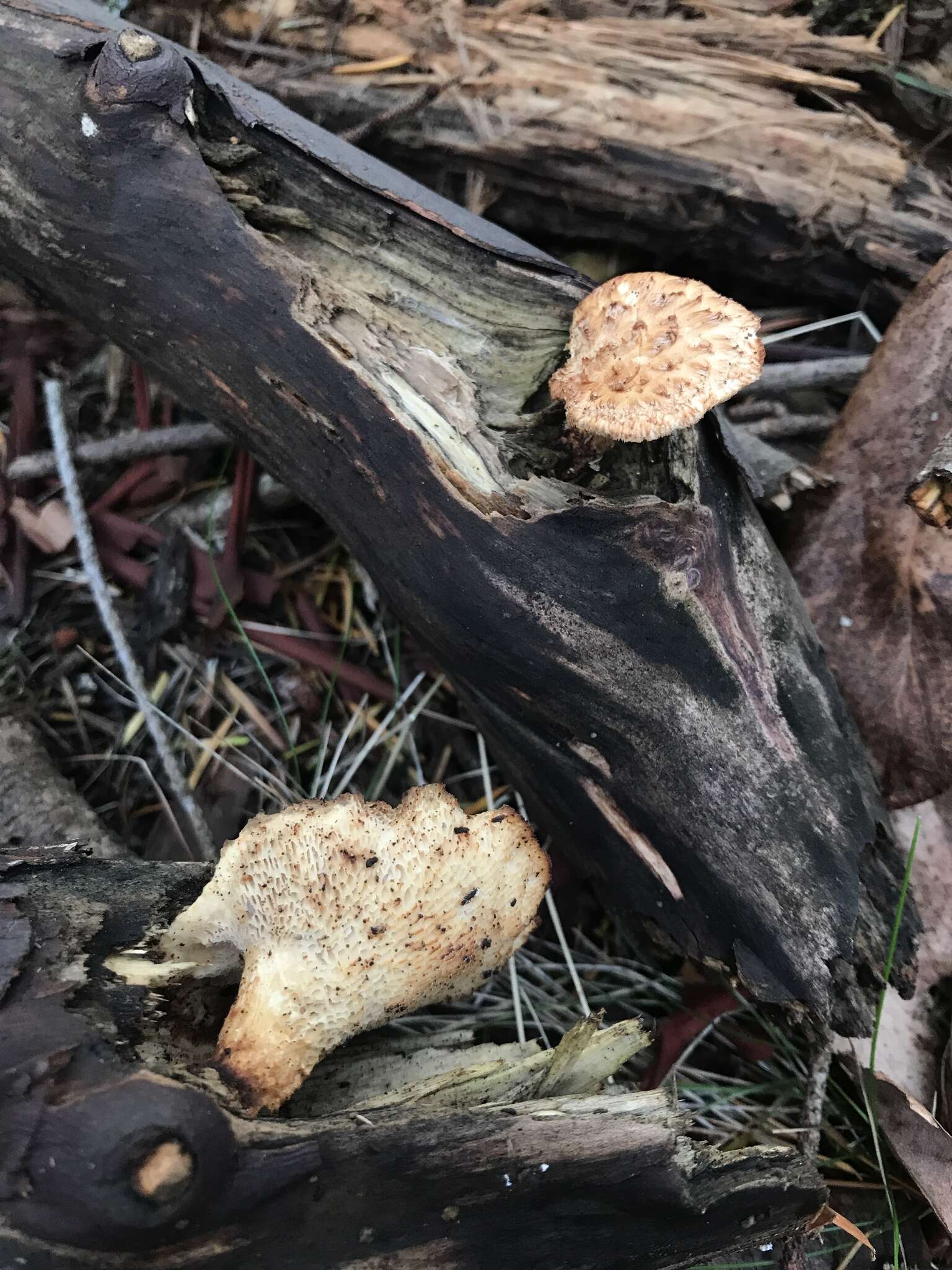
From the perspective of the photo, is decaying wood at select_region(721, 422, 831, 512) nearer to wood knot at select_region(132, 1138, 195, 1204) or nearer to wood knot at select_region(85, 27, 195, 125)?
wood knot at select_region(85, 27, 195, 125)

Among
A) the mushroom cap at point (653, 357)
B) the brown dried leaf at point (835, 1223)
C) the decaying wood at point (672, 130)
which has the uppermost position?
the decaying wood at point (672, 130)

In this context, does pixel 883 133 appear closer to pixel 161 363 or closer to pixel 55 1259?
pixel 161 363

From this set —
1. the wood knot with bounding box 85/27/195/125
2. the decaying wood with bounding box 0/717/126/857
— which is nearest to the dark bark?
the wood knot with bounding box 85/27/195/125

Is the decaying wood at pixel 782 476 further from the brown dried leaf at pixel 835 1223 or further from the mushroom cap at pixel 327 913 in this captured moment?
the brown dried leaf at pixel 835 1223

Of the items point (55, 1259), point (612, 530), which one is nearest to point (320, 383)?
point (612, 530)

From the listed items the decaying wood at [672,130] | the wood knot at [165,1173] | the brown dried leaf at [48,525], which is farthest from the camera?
the brown dried leaf at [48,525]

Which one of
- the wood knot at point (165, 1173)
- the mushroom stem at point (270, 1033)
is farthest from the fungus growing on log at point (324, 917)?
the wood knot at point (165, 1173)
